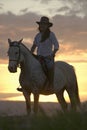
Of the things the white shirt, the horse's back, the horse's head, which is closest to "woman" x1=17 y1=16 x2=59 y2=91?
the white shirt

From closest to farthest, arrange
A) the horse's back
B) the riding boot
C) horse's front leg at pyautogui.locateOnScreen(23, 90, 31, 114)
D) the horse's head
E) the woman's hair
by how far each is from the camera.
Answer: the horse's head < horse's front leg at pyautogui.locateOnScreen(23, 90, 31, 114) < the woman's hair < the riding boot < the horse's back

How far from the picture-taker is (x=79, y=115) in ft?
28.8

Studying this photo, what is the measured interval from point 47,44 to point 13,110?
17.2 ft

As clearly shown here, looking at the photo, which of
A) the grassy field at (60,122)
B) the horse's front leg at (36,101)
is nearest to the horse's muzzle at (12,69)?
the horse's front leg at (36,101)

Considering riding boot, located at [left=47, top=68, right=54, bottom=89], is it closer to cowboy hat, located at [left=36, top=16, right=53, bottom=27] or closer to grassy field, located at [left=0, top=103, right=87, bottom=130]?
cowboy hat, located at [left=36, top=16, right=53, bottom=27]

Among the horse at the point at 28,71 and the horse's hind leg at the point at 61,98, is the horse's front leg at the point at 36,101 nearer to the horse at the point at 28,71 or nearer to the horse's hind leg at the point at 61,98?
the horse at the point at 28,71

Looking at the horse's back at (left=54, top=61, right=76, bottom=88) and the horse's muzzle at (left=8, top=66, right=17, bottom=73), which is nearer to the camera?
the horse's muzzle at (left=8, top=66, right=17, bottom=73)

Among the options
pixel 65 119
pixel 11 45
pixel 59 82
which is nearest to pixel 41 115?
pixel 65 119

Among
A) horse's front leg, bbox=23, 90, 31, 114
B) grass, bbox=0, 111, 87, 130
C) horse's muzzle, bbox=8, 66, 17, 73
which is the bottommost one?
horse's front leg, bbox=23, 90, 31, 114

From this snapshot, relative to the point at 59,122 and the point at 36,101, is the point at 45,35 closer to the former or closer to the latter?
the point at 36,101

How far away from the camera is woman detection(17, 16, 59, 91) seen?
15.8 m

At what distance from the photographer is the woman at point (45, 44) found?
15.8m

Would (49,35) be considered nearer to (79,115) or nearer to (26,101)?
(26,101)

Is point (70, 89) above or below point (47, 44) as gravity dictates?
below
